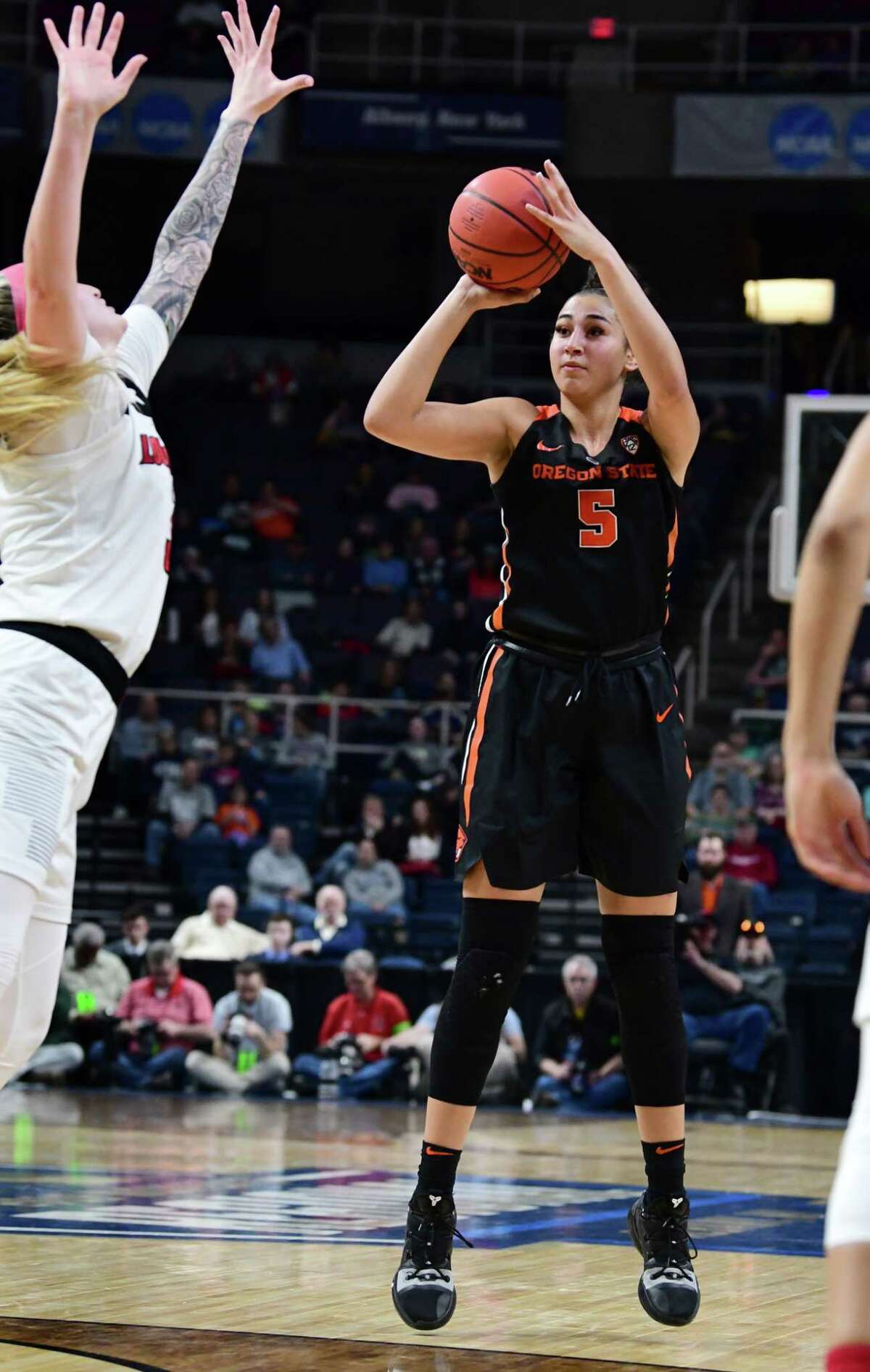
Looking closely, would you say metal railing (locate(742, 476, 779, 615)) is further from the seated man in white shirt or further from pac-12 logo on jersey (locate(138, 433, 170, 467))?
pac-12 logo on jersey (locate(138, 433, 170, 467))

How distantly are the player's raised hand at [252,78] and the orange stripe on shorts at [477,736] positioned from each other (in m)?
1.54

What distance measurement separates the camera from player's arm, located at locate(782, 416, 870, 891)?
224 centimetres

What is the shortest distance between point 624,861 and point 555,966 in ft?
33.2

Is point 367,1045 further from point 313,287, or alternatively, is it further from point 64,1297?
point 313,287

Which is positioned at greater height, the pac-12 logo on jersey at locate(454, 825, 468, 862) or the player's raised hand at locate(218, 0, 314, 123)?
the player's raised hand at locate(218, 0, 314, 123)

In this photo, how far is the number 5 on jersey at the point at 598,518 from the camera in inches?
175

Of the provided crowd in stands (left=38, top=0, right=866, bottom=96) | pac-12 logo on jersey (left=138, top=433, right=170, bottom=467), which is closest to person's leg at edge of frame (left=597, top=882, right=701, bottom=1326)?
pac-12 logo on jersey (left=138, top=433, right=170, bottom=467)

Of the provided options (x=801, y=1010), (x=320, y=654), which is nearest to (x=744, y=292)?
(x=320, y=654)

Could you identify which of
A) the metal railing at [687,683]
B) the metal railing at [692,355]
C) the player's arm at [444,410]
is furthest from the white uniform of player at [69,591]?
the metal railing at [692,355]

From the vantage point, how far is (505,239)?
454 centimetres

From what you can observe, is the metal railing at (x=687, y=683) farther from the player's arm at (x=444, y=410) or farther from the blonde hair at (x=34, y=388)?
the blonde hair at (x=34, y=388)

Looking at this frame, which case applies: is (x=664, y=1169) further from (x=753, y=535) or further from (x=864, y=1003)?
(x=753, y=535)

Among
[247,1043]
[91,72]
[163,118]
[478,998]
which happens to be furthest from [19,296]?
[163,118]

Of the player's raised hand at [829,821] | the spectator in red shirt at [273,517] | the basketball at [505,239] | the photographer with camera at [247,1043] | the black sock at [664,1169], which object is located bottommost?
the photographer with camera at [247,1043]
